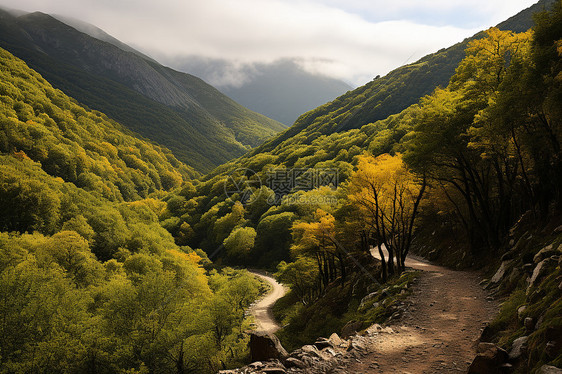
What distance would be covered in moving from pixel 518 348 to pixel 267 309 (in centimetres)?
5987

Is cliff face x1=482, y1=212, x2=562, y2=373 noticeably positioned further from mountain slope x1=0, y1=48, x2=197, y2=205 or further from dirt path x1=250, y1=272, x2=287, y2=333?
mountain slope x1=0, y1=48, x2=197, y2=205

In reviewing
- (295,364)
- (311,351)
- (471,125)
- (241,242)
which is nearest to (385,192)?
(471,125)

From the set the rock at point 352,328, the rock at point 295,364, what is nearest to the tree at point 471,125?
the rock at point 352,328

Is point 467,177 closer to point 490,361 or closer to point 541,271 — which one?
point 541,271

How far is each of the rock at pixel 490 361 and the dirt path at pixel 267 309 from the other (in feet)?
139

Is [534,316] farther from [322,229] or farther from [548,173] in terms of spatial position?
[322,229]

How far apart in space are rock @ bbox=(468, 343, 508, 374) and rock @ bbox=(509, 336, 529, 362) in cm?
17

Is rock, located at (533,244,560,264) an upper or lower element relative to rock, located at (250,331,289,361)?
upper

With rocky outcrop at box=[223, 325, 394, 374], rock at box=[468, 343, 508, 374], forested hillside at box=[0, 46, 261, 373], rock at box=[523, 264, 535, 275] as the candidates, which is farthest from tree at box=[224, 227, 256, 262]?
rock at box=[468, 343, 508, 374]

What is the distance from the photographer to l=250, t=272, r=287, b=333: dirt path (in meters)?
50.7

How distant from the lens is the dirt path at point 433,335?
400 inches

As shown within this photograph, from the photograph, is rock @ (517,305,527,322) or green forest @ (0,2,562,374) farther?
green forest @ (0,2,562,374)

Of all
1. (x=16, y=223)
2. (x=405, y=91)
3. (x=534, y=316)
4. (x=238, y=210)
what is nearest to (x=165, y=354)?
(x=534, y=316)

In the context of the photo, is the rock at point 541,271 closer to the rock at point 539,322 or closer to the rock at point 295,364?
the rock at point 539,322
